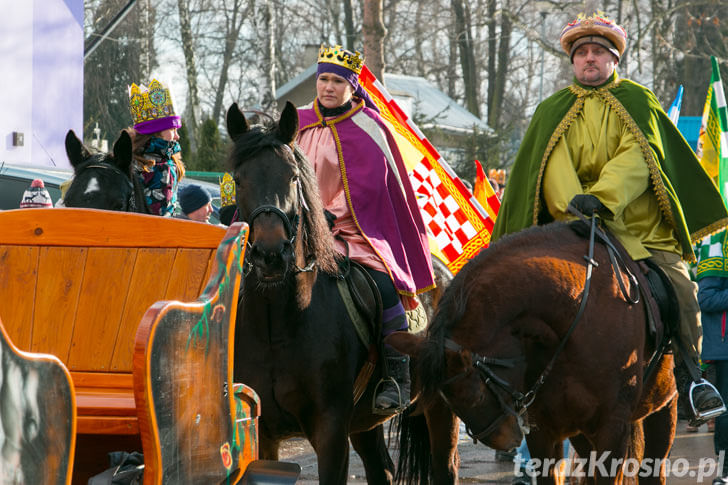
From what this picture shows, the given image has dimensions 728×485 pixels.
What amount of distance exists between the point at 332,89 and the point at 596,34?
4.79 feet

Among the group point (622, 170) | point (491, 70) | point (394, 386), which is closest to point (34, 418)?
point (394, 386)

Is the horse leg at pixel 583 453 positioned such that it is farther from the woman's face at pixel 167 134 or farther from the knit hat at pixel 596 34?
the woman's face at pixel 167 134

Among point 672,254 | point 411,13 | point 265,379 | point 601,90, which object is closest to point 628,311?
point 672,254

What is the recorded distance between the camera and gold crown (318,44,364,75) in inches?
216

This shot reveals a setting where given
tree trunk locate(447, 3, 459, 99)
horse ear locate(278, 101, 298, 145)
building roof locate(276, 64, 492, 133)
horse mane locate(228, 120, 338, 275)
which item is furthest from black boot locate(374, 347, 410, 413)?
tree trunk locate(447, 3, 459, 99)

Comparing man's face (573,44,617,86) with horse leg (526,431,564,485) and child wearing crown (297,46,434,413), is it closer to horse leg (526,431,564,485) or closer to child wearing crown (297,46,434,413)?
child wearing crown (297,46,434,413)

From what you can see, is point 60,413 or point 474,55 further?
point 474,55

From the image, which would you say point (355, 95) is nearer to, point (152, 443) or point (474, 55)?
point (152, 443)

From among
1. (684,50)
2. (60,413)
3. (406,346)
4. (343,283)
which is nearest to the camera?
(60,413)

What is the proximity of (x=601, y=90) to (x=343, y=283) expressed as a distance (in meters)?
1.76

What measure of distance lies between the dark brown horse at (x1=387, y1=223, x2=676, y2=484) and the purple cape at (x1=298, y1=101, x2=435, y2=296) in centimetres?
103

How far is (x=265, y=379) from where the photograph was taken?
4656mm

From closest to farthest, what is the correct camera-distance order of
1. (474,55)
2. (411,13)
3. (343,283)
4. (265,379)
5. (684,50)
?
(265,379)
(343,283)
(684,50)
(411,13)
(474,55)

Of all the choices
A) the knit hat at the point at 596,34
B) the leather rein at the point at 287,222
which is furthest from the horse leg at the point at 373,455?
the knit hat at the point at 596,34
